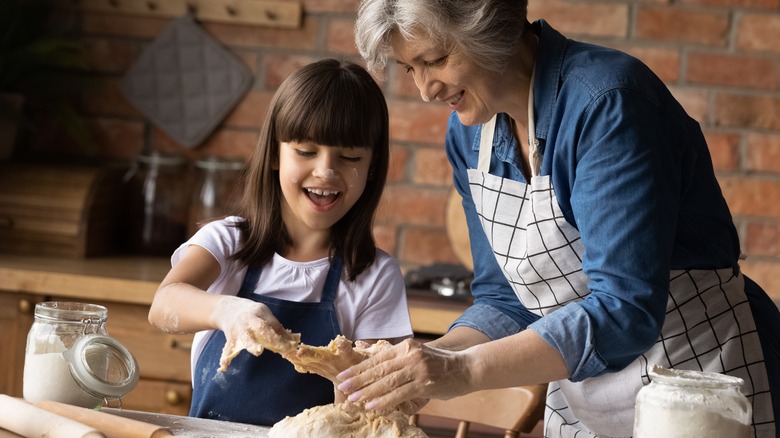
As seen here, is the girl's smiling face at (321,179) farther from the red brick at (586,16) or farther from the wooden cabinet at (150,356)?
the red brick at (586,16)

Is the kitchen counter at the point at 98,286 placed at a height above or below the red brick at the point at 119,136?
below

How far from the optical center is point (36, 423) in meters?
1.19

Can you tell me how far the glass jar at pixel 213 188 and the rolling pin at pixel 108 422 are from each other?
145 centimetres

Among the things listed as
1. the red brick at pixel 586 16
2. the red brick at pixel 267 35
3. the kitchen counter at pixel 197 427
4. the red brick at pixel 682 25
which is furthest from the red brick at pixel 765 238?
the kitchen counter at pixel 197 427

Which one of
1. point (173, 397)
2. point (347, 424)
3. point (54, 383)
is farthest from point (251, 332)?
point (173, 397)

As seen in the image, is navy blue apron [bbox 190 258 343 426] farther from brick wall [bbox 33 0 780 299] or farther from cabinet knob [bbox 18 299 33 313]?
brick wall [bbox 33 0 780 299]

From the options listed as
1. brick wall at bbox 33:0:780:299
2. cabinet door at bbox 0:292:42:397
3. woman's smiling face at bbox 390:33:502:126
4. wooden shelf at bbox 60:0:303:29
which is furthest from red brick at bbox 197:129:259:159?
woman's smiling face at bbox 390:33:502:126

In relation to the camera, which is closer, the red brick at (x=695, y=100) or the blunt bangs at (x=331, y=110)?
the blunt bangs at (x=331, y=110)

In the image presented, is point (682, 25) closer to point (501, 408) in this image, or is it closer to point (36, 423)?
point (501, 408)

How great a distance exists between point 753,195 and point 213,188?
1.41 m

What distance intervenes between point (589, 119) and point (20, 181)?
1769mm

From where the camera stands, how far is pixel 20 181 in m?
2.55

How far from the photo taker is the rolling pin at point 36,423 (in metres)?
1.14

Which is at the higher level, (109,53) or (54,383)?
(109,53)
